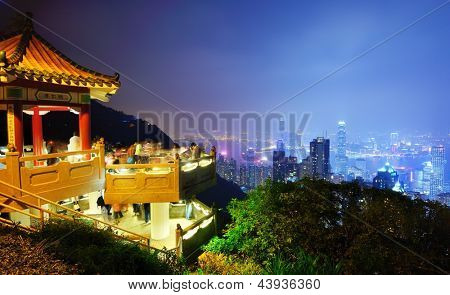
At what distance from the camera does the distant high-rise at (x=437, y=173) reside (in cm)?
9319

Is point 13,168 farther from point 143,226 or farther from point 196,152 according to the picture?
point 196,152

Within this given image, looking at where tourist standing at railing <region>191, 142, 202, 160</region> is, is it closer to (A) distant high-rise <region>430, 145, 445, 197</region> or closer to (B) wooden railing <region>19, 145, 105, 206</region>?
(B) wooden railing <region>19, 145, 105, 206</region>

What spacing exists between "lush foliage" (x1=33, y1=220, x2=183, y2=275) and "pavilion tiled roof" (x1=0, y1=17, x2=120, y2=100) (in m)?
3.30

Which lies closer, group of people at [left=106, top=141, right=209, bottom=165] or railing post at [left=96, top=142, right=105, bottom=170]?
railing post at [left=96, top=142, right=105, bottom=170]

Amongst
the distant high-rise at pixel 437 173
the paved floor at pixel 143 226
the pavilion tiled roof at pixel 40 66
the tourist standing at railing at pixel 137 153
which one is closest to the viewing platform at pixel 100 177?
the tourist standing at railing at pixel 137 153

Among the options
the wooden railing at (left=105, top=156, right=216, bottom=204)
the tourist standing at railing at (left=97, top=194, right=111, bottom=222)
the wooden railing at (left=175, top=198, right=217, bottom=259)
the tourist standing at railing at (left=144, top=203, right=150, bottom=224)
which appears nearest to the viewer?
the wooden railing at (left=105, top=156, right=216, bottom=204)

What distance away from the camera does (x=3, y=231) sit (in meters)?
5.14

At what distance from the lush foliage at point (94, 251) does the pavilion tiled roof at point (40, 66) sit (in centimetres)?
330

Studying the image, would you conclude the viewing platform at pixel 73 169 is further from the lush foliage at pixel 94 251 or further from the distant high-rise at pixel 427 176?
the distant high-rise at pixel 427 176

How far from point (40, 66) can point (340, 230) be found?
26.8 feet

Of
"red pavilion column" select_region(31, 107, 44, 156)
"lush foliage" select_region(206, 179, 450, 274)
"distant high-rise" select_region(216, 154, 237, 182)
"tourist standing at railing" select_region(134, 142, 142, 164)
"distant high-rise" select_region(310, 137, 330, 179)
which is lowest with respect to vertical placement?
"distant high-rise" select_region(216, 154, 237, 182)

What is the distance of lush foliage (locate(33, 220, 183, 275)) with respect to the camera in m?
4.75

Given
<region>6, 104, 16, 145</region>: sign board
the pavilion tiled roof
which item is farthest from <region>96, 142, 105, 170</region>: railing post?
<region>6, 104, 16, 145</region>: sign board
